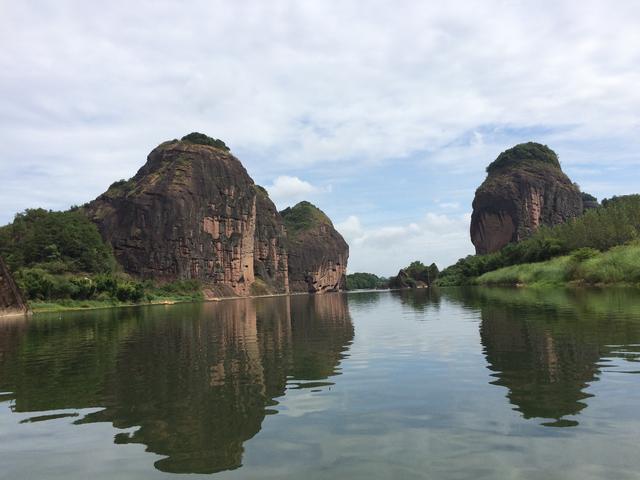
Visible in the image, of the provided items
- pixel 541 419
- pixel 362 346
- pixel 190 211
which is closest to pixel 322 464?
pixel 541 419

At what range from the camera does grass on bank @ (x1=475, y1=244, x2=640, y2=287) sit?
2431 inches

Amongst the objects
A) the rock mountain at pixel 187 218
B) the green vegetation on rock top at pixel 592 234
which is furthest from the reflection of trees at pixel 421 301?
the rock mountain at pixel 187 218

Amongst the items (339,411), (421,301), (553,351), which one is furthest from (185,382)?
(421,301)

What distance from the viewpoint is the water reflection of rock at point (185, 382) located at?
9508mm

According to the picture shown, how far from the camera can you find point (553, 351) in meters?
16.7

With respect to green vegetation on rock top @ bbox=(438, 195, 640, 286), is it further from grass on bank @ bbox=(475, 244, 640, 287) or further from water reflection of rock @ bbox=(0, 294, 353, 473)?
water reflection of rock @ bbox=(0, 294, 353, 473)

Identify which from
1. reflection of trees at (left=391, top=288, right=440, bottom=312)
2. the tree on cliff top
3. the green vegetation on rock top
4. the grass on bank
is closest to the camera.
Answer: reflection of trees at (left=391, top=288, right=440, bottom=312)

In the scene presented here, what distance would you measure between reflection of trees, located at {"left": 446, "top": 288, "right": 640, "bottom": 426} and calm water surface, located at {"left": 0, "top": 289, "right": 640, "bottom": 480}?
0.28 ft

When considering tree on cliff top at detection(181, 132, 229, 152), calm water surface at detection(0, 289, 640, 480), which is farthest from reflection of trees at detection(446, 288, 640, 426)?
tree on cliff top at detection(181, 132, 229, 152)

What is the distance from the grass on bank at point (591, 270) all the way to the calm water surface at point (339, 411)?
4702 cm

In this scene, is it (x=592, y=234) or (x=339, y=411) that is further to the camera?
(x=592, y=234)

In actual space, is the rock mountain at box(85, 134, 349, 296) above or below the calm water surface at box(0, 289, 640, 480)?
above

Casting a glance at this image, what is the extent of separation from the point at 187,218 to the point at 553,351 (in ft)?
454

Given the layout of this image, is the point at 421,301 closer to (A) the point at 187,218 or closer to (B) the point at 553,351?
(B) the point at 553,351
